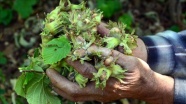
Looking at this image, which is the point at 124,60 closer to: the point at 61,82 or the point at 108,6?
the point at 61,82

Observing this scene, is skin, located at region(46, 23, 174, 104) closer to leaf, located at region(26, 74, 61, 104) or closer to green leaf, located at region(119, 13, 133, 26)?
leaf, located at region(26, 74, 61, 104)

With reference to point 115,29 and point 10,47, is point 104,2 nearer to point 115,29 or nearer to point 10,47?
point 10,47

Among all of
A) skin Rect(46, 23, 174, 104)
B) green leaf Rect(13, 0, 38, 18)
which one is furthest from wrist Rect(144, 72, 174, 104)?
green leaf Rect(13, 0, 38, 18)

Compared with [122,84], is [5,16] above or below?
below

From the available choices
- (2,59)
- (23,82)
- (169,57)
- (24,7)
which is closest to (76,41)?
(23,82)

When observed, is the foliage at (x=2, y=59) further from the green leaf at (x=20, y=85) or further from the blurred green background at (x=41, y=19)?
the green leaf at (x=20, y=85)

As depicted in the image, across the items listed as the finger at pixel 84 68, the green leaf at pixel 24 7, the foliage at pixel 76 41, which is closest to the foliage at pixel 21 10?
the green leaf at pixel 24 7
